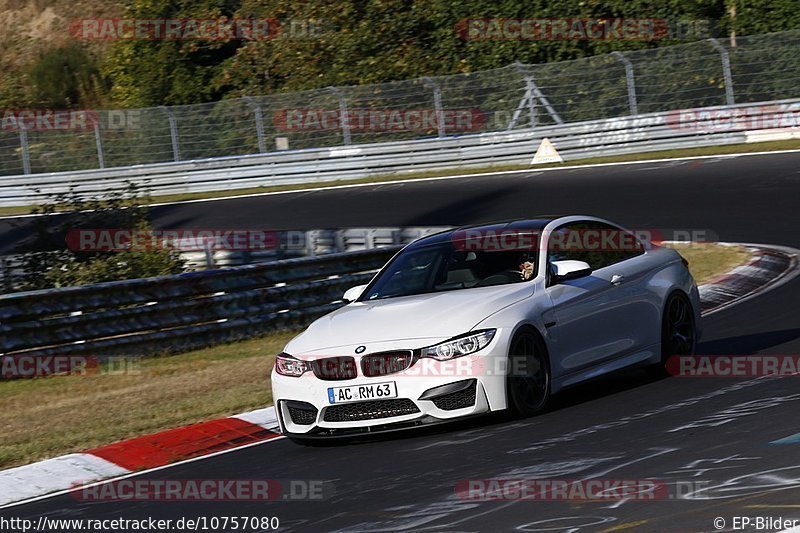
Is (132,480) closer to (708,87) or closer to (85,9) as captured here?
(708,87)

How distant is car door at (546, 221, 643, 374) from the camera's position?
29.3ft

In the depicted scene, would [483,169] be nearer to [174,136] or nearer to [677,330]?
[174,136]

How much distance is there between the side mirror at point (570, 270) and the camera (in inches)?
354

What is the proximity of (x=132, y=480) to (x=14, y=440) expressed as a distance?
6.84ft

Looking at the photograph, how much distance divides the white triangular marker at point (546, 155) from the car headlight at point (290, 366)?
2066 centimetres

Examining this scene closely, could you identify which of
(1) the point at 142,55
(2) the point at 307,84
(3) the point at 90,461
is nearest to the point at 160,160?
(2) the point at 307,84

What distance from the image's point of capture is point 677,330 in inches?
401

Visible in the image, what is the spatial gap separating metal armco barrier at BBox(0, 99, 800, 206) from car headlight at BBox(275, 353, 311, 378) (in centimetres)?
1837

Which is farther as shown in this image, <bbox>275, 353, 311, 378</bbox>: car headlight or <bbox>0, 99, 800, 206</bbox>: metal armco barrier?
<bbox>0, 99, 800, 206</bbox>: metal armco barrier

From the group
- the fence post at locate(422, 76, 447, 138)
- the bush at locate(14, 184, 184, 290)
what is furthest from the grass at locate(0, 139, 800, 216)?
the bush at locate(14, 184, 184, 290)

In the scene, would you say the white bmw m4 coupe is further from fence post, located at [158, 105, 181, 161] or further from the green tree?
the green tree

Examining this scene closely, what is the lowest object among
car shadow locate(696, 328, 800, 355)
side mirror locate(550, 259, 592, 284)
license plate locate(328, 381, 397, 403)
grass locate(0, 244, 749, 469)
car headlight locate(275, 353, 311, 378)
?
grass locate(0, 244, 749, 469)

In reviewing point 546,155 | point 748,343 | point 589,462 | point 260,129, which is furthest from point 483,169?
point 589,462

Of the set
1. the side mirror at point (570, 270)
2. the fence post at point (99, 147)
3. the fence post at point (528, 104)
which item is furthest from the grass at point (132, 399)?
the fence post at point (99, 147)
